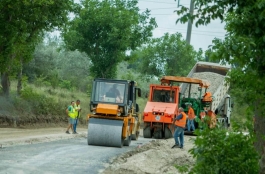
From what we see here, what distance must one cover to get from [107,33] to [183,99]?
12.3m

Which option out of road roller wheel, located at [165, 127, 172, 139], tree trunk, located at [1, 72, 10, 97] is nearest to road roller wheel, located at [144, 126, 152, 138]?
road roller wheel, located at [165, 127, 172, 139]

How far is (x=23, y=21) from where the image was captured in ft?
102

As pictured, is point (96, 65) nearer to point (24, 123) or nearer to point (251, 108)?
point (24, 123)

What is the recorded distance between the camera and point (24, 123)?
118ft

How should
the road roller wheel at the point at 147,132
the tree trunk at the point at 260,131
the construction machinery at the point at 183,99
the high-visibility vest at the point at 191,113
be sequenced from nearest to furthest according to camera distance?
the tree trunk at the point at 260,131 → the construction machinery at the point at 183,99 → the road roller wheel at the point at 147,132 → the high-visibility vest at the point at 191,113

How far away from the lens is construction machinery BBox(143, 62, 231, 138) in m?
30.3

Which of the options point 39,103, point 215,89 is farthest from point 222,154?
point 39,103

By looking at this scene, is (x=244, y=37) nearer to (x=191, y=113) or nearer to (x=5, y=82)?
(x=191, y=113)

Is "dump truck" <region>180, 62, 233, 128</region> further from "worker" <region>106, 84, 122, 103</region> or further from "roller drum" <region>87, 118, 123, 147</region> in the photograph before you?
"roller drum" <region>87, 118, 123, 147</region>

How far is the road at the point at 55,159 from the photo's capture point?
625 inches

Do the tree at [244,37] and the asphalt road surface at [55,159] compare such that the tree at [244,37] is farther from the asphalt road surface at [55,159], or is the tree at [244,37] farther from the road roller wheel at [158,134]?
the road roller wheel at [158,134]

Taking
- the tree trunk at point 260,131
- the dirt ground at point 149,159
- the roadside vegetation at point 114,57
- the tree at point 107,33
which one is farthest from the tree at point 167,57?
the tree trunk at point 260,131

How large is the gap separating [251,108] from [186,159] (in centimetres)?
1032

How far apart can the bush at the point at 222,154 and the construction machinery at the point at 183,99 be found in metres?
16.7
